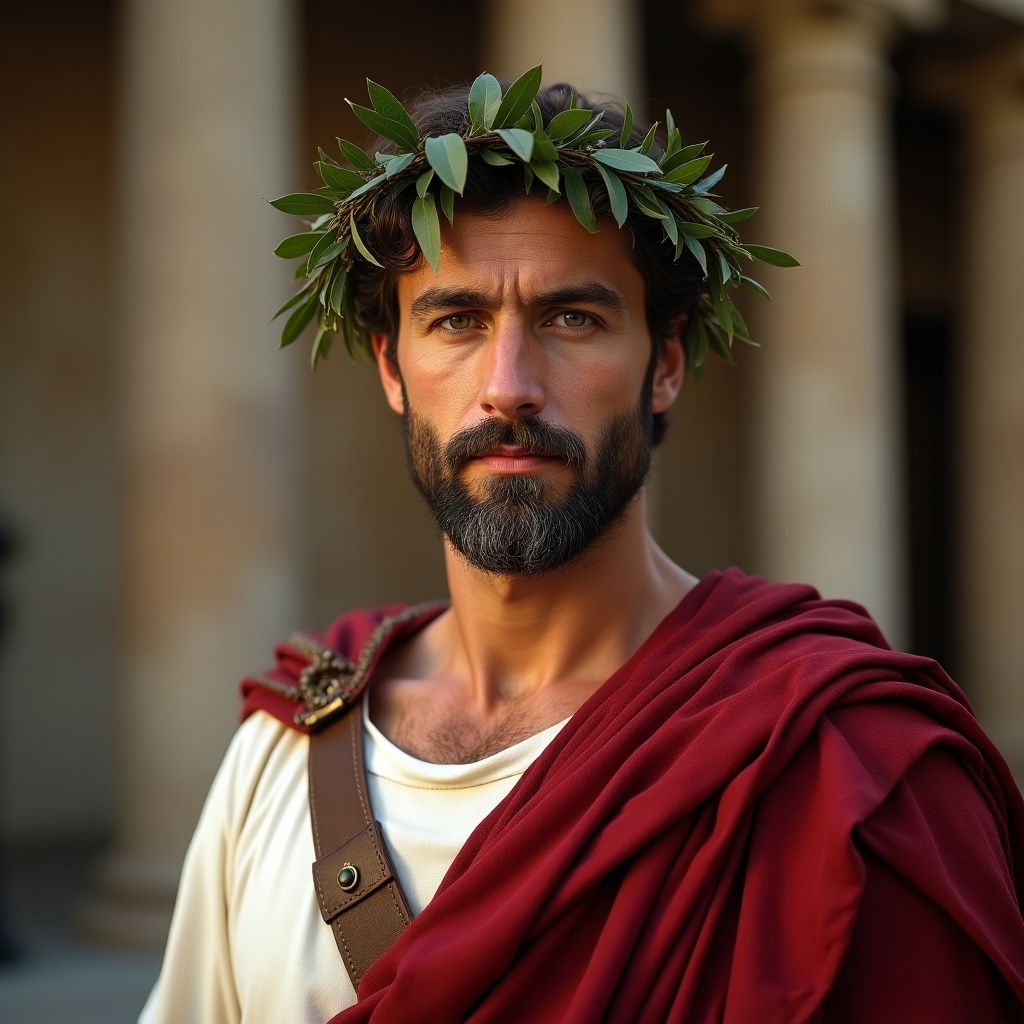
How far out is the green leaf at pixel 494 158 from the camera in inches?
81.6

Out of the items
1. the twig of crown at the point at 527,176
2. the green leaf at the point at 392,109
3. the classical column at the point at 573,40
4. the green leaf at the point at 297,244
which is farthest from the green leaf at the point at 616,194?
the classical column at the point at 573,40

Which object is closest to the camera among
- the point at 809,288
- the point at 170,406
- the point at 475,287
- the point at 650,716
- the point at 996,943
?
the point at 996,943

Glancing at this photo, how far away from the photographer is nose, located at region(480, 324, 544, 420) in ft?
6.63

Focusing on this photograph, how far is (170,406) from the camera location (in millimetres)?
5352

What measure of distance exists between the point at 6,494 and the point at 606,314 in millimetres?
6015

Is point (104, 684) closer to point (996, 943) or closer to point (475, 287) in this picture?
point (475, 287)

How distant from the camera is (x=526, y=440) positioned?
2.06 meters

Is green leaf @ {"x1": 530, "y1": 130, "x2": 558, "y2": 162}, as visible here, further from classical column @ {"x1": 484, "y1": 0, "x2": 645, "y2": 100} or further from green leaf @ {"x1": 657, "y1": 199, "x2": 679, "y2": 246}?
classical column @ {"x1": 484, "y1": 0, "x2": 645, "y2": 100}

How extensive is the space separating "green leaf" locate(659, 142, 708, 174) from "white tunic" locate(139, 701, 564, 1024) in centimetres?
96

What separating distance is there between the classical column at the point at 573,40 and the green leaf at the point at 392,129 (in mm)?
3875

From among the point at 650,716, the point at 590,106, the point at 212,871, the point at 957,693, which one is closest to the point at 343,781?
the point at 212,871

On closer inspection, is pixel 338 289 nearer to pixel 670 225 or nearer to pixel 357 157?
pixel 357 157

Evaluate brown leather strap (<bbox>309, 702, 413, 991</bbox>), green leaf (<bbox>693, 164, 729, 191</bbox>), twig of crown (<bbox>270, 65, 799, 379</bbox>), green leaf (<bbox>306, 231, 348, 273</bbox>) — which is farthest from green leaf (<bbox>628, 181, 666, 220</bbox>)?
brown leather strap (<bbox>309, 702, 413, 991</bbox>)

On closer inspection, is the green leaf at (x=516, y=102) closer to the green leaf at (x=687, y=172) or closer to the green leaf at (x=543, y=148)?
the green leaf at (x=543, y=148)
